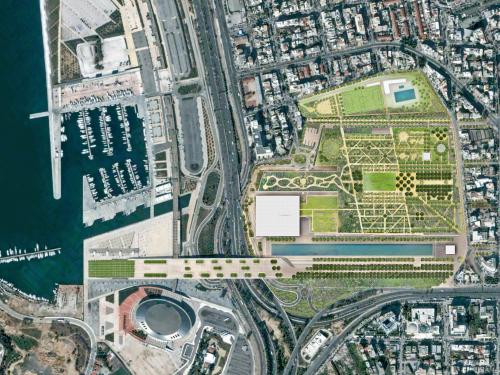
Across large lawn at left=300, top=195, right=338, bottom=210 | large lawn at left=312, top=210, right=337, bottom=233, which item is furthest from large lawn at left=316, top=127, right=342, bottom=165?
large lawn at left=312, top=210, right=337, bottom=233

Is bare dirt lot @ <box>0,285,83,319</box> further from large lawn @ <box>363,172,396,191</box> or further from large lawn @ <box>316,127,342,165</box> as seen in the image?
large lawn @ <box>363,172,396,191</box>

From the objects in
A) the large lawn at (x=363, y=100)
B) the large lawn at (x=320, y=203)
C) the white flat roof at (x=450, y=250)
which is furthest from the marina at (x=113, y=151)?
the white flat roof at (x=450, y=250)

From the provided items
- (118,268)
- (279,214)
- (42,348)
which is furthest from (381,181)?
(42,348)

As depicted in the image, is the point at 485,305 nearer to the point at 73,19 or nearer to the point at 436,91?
the point at 436,91

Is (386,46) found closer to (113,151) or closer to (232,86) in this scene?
(232,86)

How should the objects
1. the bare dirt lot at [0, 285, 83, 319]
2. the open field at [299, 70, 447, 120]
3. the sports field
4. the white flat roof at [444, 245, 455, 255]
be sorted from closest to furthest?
1. the white flat roof at [444, 245, 455, 255]
2. the open field at [299, 70, 447, 120]
3. the sports field
4. the bare dirt lot at [0, 285, 83, 319]

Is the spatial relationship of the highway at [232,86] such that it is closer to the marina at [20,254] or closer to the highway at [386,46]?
the highway at [386,46]
